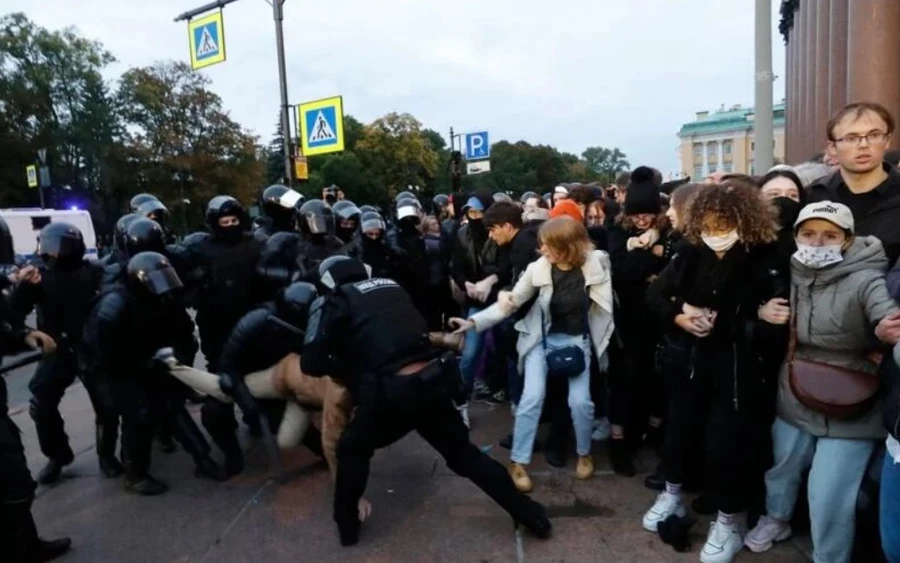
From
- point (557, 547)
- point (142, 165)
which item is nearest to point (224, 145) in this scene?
point (142, 165)

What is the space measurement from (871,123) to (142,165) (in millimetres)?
44728

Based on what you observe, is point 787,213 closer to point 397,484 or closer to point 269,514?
point 397,484

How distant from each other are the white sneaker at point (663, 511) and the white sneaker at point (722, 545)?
0.29m

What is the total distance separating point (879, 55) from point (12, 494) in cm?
943

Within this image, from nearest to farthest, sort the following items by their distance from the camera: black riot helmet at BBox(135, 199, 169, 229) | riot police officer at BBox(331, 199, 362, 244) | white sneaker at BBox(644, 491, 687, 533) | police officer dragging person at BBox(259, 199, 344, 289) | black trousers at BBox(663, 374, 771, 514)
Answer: black trousers at BBox(663, 374, 771, 514), white sneaker at BBox(644, 491, 687, 533), police officer dragging person at BBox(259, 199, 344, 289), black riot helmet at BBox(135, 199, 169, 229), riot police officer at BBox(331, 199, 362, 244)

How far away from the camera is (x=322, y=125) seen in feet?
40.1

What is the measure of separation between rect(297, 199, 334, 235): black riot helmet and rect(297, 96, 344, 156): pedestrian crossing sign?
22.9 ft

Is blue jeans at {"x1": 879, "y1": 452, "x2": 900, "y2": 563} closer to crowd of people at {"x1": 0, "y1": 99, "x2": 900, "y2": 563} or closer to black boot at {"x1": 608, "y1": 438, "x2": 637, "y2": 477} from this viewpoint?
crowd of people at {"x1": 0, "y1": 99, "x2": 900, "y2": 563}

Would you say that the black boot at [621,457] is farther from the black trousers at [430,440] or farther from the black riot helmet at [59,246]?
the black riot helmet at [59,246]

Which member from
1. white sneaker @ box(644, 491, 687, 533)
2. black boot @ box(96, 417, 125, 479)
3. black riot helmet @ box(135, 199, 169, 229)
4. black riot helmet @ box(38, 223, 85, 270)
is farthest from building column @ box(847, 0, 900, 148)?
black boot @ box(96, 417, 125, 479)

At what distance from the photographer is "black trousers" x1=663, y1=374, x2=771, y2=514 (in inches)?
121

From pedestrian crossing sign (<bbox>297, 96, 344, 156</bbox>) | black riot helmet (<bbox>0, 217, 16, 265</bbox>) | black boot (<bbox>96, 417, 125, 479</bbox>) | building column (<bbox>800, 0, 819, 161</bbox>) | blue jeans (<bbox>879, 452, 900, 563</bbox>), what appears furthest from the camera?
building column (<bbox>800, 0, 819, 161</bbox>)

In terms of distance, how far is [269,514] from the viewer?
3.96 metres

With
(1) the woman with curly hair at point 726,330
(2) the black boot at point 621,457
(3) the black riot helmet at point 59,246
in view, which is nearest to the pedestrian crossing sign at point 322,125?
(3) the black riot helmet at point 59,246
